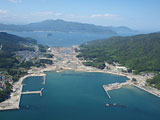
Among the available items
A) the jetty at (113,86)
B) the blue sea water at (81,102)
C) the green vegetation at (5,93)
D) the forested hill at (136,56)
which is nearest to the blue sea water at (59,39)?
the forested hill at (136,56)

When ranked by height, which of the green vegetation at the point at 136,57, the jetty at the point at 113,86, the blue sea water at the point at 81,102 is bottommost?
the blue sea water at the point at 81,102

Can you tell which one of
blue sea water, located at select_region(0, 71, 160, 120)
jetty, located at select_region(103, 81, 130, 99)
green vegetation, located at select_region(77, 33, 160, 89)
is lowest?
blue sea water, located at select_region(0, 71, 160, 120)

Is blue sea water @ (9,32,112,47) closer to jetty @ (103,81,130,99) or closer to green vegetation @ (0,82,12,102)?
jetty @ (103,81,130,99)

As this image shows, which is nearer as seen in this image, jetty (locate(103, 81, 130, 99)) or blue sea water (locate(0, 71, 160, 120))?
blue sea water (locate(0, 71, 160, 120))

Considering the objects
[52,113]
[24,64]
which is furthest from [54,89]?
[24,64]

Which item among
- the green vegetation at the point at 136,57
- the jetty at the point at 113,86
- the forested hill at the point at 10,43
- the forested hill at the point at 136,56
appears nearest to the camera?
the jetty at the point at 113,86

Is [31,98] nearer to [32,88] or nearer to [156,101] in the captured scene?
[32,88]

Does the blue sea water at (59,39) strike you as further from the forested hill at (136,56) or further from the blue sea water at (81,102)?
the blue sea water at (81,102)

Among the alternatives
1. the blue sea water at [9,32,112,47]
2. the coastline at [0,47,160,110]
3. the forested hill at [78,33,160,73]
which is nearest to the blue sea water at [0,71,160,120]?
the coastline at [0,47,160,110]
